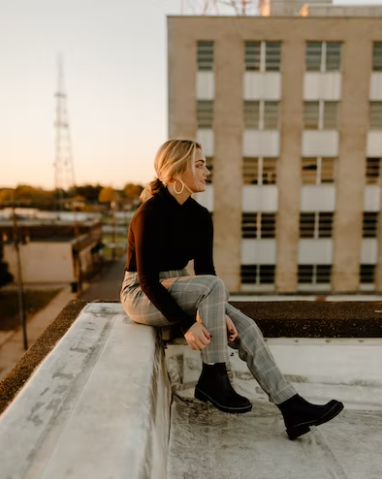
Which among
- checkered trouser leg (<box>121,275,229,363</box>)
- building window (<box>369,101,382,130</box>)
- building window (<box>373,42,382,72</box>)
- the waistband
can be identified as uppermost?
building window (<box>373,42,382,72</box>)

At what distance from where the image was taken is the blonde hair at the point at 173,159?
7.83 feet

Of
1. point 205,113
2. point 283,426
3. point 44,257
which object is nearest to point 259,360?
point 283,426

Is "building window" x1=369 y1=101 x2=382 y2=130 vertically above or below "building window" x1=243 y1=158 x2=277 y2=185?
above

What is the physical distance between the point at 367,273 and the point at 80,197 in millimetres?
93735

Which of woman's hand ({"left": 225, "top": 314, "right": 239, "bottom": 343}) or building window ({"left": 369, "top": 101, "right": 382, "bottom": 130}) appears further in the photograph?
building window ({"left": 369, "top": 101, "right": 382, "bottom": 130})

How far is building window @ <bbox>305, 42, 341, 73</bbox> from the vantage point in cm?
1902

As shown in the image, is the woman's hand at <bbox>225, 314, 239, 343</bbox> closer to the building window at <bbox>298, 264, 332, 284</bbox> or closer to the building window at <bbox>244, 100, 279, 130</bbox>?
the building window at <bbox>244, 100, 279, 130</bbox>

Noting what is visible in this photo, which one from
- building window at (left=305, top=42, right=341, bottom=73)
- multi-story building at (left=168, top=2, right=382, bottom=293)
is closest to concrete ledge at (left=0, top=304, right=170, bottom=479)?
multi-story building at (left=168, top=2, right=382, bottom=293)

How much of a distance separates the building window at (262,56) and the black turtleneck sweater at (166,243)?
18.6 meters

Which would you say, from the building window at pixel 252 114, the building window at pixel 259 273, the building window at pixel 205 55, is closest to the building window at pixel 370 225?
the building window at pixel 259 273

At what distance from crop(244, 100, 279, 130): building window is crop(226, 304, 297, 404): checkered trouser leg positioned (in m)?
18.7

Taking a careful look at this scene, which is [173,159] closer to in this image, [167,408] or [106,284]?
[167,408]

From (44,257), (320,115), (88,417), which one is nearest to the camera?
(88,417)

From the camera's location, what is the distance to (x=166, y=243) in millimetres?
2389
